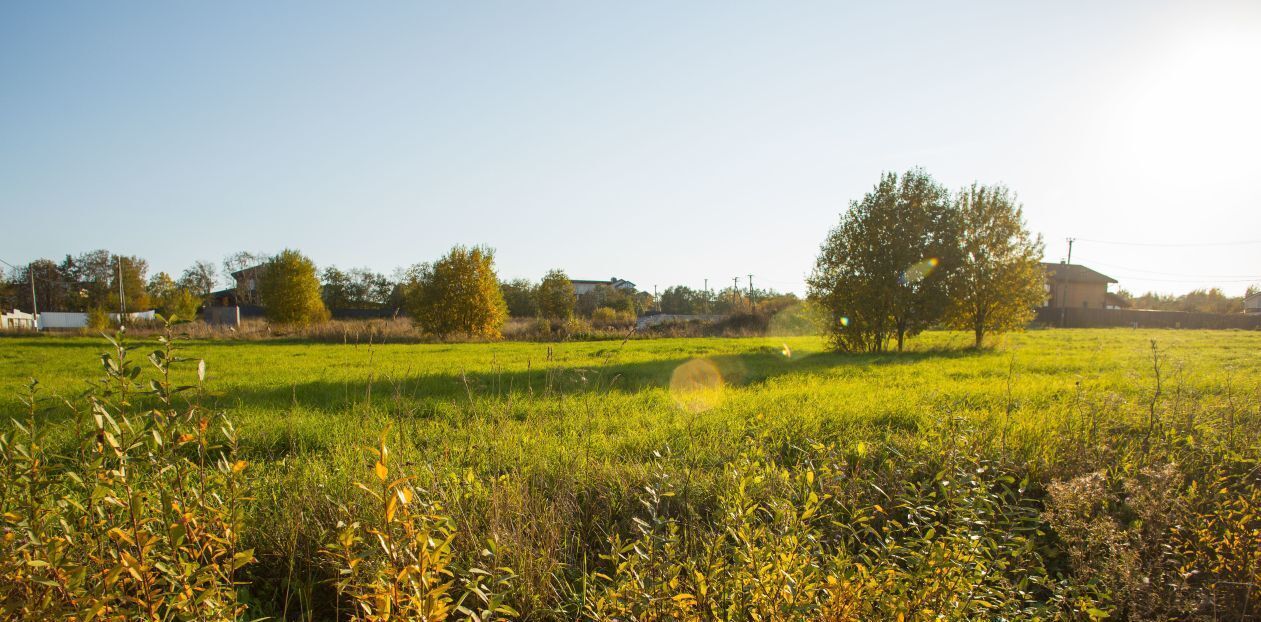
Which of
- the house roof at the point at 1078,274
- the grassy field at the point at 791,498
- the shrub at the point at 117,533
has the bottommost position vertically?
the grassy field at the point at 791,498

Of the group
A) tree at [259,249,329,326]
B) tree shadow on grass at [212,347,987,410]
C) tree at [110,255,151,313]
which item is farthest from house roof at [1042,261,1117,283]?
tree at [110,255,151,313]

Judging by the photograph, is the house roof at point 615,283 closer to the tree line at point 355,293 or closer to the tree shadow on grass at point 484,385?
the tree line at point 355,293

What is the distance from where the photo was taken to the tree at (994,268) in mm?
20312

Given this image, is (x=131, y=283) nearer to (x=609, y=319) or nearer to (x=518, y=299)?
(x=518, y=299)

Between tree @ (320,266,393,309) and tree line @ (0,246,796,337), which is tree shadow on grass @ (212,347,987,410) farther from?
tree @ (320,266,393,309)

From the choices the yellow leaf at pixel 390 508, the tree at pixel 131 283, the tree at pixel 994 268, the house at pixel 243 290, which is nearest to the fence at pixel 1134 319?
the tree at pixel 994 268

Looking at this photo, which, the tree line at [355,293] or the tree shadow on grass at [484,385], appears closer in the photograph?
the tree shadow on grass at [484,385]

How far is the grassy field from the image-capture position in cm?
247

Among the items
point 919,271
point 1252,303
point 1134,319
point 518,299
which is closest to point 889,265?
point 919,271

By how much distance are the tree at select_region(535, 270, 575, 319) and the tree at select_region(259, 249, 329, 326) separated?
1607 centimetres

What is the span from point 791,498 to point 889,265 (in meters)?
→ 16.4

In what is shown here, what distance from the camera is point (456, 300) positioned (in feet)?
96.3

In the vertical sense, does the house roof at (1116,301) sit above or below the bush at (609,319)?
above

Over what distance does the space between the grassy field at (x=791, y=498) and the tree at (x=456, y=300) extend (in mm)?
20705
